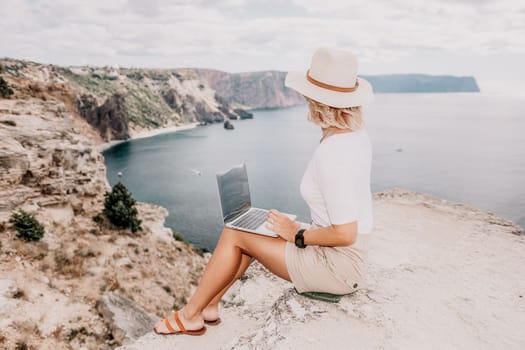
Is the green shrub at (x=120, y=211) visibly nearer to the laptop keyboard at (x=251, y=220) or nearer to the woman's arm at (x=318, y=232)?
the laptop keyboard at (x=251, y=220)

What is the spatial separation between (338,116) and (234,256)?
161 centimetres

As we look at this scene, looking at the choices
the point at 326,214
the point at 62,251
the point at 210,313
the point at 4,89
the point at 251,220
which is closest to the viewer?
the point at 326,214

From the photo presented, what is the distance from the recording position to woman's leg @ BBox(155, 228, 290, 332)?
11.1 feet

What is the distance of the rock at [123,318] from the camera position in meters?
8.98

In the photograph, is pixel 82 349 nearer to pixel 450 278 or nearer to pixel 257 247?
pixel 257 247

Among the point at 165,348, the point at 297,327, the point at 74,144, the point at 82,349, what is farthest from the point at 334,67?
the point at 74,144

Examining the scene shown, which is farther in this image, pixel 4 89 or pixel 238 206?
pixel 4 89

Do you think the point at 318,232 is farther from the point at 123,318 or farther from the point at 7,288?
the point at 7,288

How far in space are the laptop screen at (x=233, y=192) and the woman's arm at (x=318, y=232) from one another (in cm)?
52

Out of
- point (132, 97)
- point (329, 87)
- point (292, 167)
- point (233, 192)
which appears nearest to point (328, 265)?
point (233, 192)

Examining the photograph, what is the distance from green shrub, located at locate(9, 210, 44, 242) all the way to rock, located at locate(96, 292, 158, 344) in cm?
630

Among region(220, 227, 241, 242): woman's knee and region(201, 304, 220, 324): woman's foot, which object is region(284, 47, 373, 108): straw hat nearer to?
region(220, 227, 241, 242): woman's knee

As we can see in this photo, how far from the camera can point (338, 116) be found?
3.00m

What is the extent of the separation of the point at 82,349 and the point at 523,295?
370 inches
